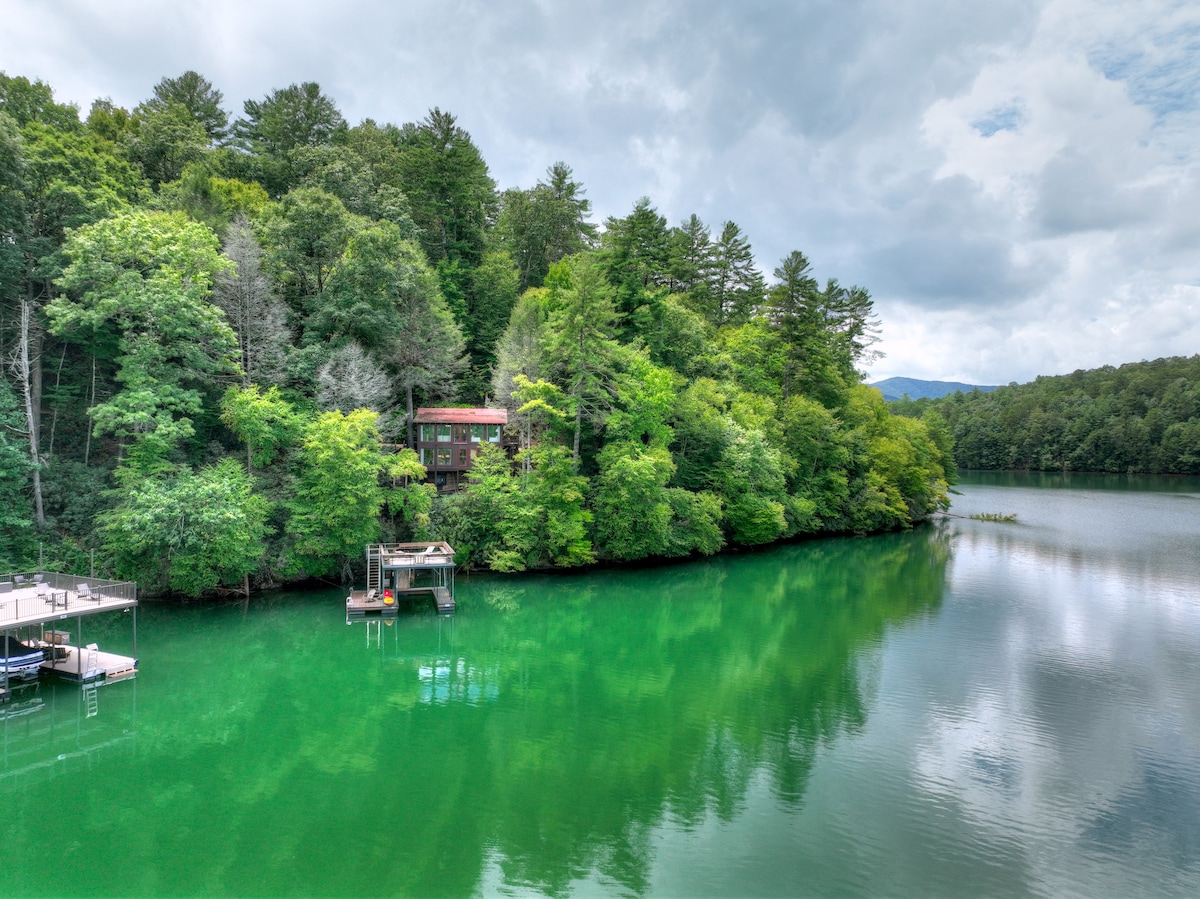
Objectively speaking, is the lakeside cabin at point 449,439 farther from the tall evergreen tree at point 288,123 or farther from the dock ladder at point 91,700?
the tall evergreen tree at point 288,123

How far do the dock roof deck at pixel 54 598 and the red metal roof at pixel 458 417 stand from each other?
50.8 ft

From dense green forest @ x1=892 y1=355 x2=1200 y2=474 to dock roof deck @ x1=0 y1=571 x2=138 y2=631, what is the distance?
89.4 m

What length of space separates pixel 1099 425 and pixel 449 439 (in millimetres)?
106187

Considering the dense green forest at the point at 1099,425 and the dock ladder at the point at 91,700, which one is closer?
the dock ladder at the point at 91,700

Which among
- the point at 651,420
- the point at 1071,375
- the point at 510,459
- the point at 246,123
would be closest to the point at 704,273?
the point at 651,420

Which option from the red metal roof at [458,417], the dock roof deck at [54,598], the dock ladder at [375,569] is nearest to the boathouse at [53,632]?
the dock roof deck at [54,598]

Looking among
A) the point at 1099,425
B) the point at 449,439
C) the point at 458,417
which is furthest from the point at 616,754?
the point at 1099,425

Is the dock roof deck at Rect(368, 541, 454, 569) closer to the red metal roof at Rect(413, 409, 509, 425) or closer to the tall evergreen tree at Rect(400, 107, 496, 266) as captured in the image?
the red metal roof at Rect(413, 409, 509, 425)

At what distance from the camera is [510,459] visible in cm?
3170

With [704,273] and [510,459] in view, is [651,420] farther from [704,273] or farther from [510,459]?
[704,273]

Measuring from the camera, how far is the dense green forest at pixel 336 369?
70.4 ft

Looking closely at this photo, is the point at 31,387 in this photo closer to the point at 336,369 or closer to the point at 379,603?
the point at 336,369

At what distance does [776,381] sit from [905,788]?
110 feet

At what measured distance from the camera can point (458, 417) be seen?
30750 mm
